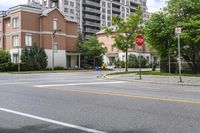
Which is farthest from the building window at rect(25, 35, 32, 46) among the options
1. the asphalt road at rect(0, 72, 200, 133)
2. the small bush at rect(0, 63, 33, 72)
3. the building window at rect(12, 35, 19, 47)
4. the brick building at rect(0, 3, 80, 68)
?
the asphalt road at rect(0, 72, 200, 133)

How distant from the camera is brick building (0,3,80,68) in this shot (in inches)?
1977

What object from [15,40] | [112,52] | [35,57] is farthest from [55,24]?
[112,52]

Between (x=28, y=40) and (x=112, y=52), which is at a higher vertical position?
(x=28, y=40)

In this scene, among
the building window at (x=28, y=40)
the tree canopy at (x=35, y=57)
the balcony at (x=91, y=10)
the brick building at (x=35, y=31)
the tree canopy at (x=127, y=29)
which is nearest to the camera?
the tree canopy at (x=127, y=29)

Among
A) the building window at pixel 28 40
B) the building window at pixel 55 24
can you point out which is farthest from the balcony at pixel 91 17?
the building window at pixel 28 40

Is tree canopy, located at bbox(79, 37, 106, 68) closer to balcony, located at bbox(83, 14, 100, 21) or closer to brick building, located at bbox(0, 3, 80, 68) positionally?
brick building, located at bbox(0, 3, 80, 68)

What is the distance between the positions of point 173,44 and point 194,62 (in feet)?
9.20

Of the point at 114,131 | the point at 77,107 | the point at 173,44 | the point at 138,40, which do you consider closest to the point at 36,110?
the point at 77,107

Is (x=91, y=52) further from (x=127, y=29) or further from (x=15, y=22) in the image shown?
(x=127, y=29)

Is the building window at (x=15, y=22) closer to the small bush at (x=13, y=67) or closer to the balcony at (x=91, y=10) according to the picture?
the small bush at (x=13, y=67)

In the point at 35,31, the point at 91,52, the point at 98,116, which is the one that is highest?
the point at 35,31

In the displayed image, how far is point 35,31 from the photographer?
2060 inches

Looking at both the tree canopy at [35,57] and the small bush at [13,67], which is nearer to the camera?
the small bush at [13,67]

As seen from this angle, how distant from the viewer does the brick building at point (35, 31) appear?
5022 centimetres
